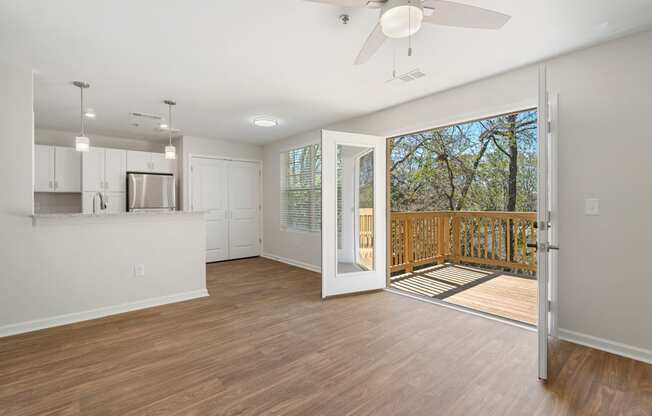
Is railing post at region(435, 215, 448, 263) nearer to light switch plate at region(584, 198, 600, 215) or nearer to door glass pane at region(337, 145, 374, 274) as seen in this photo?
door glass pane at region(337, 145, 374, 274)

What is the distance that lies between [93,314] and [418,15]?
3.83 meters

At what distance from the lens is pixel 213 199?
6.01 m

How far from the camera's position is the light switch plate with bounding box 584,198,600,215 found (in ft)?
7.92

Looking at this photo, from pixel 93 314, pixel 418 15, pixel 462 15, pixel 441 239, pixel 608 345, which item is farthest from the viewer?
pixel 441 239

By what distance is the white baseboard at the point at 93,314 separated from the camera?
276 cm

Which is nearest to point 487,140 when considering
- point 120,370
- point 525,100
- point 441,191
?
point 441,191

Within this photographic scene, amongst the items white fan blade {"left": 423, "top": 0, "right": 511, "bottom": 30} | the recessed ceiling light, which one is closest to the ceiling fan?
white fan blade {"left": 423, "top": 0, "right": 511, "bottom": 30}

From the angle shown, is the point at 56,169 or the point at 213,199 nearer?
the point at 56,169

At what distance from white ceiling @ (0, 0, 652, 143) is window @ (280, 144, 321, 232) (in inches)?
61.4

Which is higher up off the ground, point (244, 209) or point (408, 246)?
point (244, 209)

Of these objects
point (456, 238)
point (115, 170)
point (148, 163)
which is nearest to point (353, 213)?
point (456, 238)

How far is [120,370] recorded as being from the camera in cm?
214

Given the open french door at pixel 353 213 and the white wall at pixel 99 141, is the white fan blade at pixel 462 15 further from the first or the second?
the white wall at pixel 99 141

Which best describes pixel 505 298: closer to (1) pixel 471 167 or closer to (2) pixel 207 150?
(1) pixel 471 167
